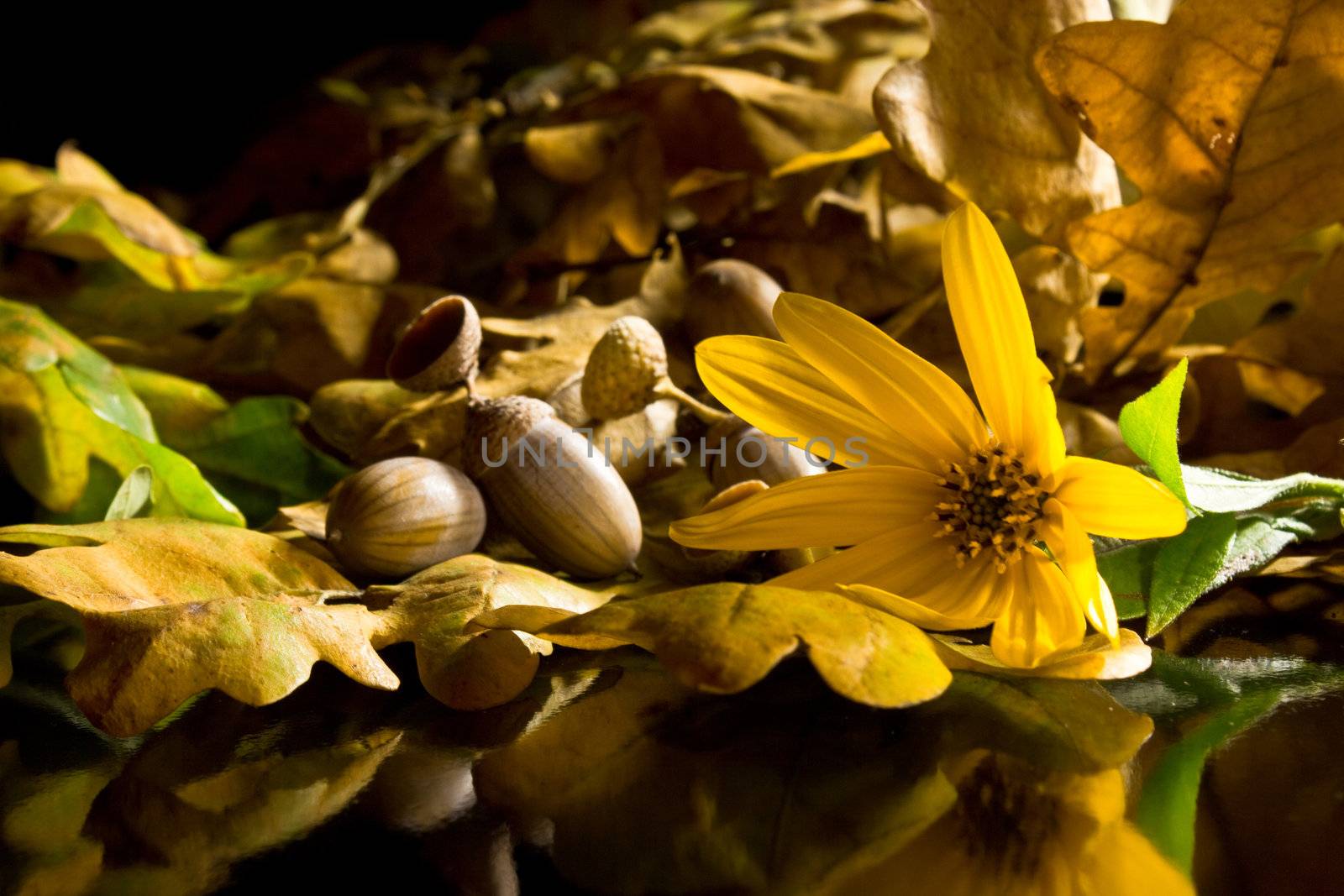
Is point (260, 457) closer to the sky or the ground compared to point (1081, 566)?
closer to the ground

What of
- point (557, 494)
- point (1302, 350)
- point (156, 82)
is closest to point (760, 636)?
point (557, 494)

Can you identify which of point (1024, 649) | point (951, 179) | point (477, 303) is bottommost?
point (477, 303)

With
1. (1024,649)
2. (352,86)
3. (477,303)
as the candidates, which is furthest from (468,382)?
(352,86)

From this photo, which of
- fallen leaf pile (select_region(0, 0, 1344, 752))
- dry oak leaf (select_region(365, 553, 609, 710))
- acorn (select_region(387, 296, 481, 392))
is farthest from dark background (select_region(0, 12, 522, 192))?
dry oak leaf (select_region(365, 553, 609, 710))

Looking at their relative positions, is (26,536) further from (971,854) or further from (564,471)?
(971,854)

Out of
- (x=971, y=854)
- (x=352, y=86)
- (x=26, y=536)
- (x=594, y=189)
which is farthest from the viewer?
(x=352, y=86)

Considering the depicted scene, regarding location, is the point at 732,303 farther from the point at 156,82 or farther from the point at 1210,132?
the point at 156,82

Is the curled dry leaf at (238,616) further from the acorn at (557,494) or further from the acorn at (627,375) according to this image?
the acorn at (627,375)
